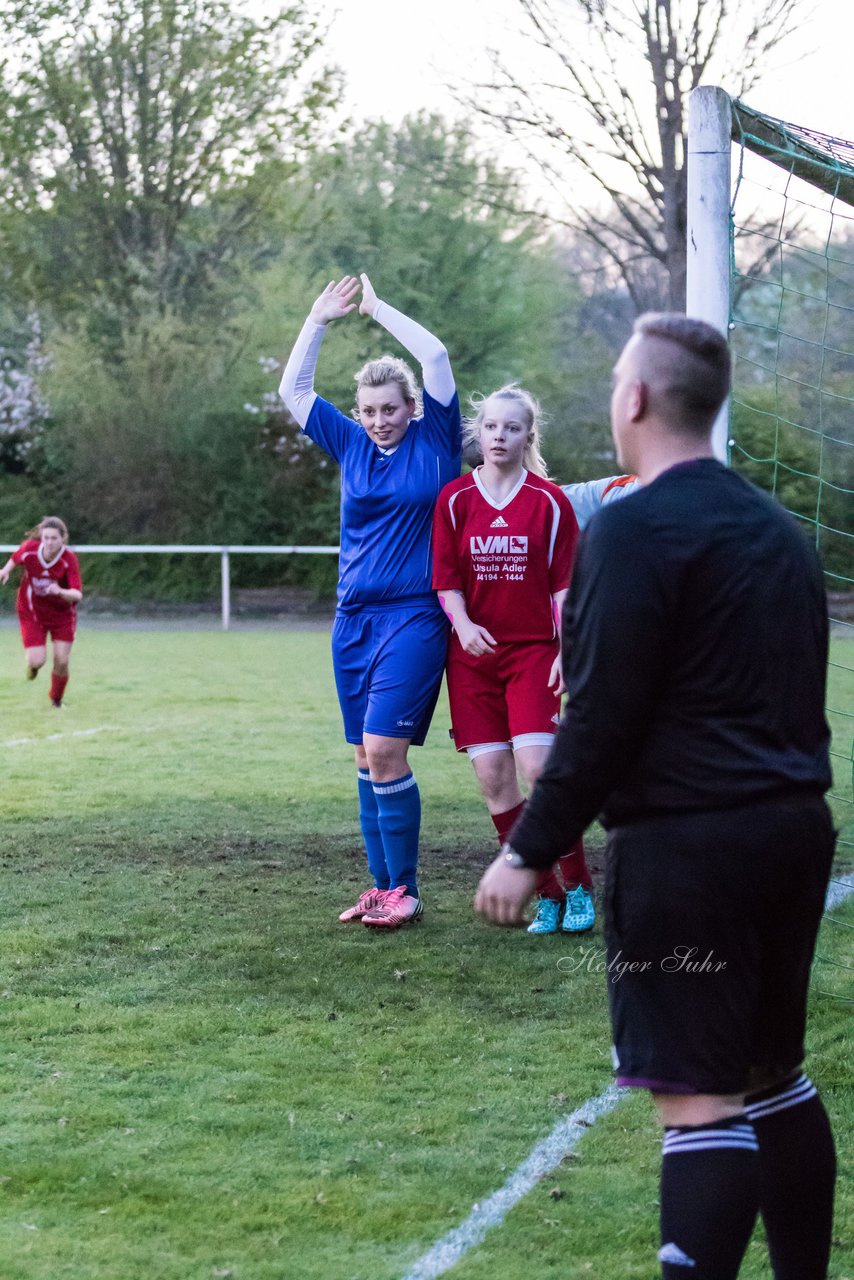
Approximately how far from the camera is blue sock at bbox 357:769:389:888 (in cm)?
588

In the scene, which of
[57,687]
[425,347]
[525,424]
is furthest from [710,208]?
[57,687]

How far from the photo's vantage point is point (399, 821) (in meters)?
5.62

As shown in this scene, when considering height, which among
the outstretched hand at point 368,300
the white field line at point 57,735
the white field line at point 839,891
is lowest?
the white field line at point 57,735

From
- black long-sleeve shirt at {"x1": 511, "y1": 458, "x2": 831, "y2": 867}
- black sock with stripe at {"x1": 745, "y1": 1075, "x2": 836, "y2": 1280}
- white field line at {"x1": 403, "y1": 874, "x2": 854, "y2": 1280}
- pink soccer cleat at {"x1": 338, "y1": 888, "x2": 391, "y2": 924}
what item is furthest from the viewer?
pink soccer cleat at {"x1": 338, "y1": 888, "x2": 391, "y2": 924}

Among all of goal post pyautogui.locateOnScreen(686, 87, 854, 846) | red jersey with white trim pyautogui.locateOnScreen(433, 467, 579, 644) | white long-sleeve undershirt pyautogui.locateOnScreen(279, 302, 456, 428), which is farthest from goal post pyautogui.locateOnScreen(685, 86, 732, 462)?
white long-sleeve undershirt pyautogui.locateOnScreen(279, 302, 456, 428)

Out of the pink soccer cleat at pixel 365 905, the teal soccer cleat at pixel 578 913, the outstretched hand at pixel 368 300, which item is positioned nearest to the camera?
the outstretched hand at pixel 368 300

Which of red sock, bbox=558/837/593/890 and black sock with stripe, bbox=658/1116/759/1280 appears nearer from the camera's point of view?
black sock with stripe, bbox=658/1116/759/1280

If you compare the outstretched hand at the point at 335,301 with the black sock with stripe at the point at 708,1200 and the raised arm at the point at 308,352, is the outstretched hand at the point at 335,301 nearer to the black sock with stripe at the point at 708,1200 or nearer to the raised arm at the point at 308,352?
the raised arm at the point at 308,352

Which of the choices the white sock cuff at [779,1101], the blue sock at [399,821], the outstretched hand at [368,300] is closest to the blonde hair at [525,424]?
the outstretched hand at [368,300]

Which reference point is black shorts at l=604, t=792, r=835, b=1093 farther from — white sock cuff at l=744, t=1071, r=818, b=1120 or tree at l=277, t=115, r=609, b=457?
tree at l=277, t=115, r=609, b=457

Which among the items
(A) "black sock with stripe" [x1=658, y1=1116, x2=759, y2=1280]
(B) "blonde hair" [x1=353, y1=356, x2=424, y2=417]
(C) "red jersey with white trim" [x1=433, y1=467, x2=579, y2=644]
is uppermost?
(B) "blonde hair" [x1=353, y1=356, x2=424, y2=417]

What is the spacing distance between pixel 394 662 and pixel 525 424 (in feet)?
3.27

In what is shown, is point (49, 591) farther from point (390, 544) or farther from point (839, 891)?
point (839, 891)

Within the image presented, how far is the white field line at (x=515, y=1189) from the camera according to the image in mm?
2992
